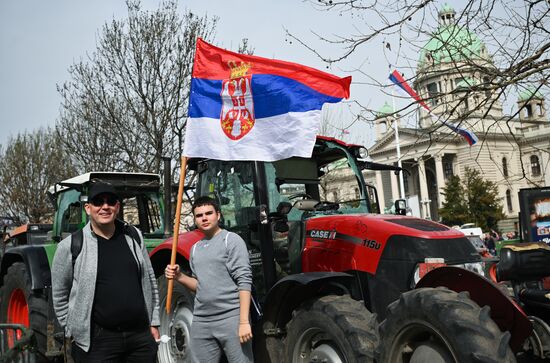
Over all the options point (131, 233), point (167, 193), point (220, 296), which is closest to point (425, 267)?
point (220, 296)

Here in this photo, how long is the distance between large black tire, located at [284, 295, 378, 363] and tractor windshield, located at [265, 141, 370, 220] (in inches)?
45.4

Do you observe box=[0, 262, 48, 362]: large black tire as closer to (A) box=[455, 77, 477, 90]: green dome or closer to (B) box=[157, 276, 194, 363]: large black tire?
(B) box=[157, 276, 194, 363]: large black tire

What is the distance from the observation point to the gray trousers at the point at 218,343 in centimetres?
442

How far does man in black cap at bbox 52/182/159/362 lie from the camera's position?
3.84 metres

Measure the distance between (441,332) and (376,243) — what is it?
47.5 inches

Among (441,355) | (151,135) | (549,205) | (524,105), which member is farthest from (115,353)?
(151,135)

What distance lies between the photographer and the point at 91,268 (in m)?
3.88

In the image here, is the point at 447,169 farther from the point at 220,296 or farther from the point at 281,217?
the point at 220,296

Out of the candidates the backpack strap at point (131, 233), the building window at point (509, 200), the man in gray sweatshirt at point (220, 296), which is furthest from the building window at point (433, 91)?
the building window at point (509, 200)

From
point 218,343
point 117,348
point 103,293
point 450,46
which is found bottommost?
point 218,343

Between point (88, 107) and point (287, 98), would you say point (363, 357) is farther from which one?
point (88, 107)

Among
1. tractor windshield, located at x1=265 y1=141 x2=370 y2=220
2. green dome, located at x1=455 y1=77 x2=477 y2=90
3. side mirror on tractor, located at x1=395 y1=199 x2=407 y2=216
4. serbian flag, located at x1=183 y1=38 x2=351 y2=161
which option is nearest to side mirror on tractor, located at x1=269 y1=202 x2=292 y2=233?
tractor windshield, located at x1=265 y1=141 x2=370 y2=220

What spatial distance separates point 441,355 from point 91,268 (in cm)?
236

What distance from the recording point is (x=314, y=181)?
6.14 metres
